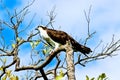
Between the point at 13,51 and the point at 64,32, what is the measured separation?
5.18ft

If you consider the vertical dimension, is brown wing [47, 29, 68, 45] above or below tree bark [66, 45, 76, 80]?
above

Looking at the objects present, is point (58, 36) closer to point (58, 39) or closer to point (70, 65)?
point (58, 39)

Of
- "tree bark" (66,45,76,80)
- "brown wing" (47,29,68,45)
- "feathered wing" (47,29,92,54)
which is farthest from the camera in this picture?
"brown wing" (47,29,68,45)

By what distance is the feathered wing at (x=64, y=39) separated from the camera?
648 cm

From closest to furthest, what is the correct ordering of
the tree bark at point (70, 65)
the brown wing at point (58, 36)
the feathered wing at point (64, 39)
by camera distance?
the tree bark at point (70, 65)
the feathered wing at point (64, 39)
the brown wing at point (58, 36)

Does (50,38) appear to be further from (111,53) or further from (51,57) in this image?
(51,57)

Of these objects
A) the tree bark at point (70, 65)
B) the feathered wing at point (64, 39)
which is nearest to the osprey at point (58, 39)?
the feathered wing at point (64, 39)

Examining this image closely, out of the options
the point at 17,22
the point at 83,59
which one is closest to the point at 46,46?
the point at 83,59

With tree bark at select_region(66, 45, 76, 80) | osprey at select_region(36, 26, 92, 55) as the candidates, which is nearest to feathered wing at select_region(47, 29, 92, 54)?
osprey at select_region(36, 26, 92, 55)

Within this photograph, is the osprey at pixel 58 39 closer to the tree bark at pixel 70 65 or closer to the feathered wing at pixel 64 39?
the feathered wing at pixel 64 39

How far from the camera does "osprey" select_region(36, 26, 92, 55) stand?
6504 mm

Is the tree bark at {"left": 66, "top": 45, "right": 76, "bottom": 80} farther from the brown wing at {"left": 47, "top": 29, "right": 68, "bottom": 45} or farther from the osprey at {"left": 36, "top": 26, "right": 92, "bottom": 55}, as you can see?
the brown wing at {"left": 47, "top": 29, "right": 68, "bottom": 45}

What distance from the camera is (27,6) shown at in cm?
1116

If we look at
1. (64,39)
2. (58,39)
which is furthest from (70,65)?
(58,39)
